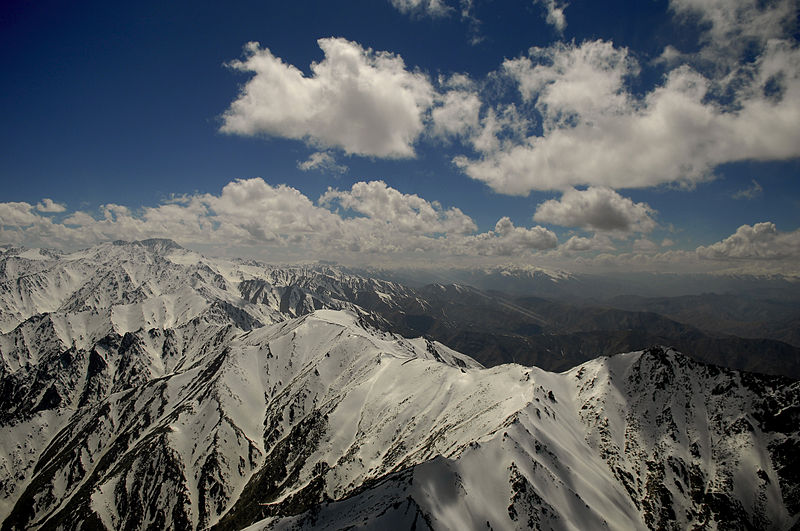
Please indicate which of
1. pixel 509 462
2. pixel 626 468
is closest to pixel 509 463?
pixel 509 462

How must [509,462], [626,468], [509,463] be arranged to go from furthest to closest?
[626,468] → [509,462] → [509,463]

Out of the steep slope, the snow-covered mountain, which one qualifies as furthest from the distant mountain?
the snow-covered mountain

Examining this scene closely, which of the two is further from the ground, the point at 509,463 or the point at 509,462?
the point at 509,462

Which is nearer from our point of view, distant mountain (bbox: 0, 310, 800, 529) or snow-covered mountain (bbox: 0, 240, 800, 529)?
snow-covered mountain (bbox: 0, 240, 800, 529)

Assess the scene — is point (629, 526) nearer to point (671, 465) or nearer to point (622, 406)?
point (671, 465)

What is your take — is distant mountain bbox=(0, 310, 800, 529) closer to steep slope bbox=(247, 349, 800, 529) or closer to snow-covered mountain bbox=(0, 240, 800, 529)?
steep slope bbox=(247, 349, 800, 529)

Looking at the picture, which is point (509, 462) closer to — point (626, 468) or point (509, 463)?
point (509, 463)

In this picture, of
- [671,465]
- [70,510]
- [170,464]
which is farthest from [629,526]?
[70,510]

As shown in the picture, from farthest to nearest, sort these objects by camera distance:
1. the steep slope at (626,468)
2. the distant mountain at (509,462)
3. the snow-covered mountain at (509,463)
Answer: the distant mountain at (509,462), the snow-covered mountain at (509,463), the steep slope at (626,468)

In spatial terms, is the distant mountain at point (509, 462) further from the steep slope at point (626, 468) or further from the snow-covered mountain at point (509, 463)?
the snow-covered mountain at point (509, 463)

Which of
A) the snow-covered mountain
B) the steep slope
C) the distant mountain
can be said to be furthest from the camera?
the distant mountain

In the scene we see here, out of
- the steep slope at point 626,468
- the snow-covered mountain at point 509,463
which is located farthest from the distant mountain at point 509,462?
the snow-covered mountain at point 509,463

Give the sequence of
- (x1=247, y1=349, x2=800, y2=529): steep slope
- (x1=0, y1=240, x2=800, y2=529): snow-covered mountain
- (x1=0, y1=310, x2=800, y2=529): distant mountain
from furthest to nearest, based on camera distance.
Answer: (x1=0, y1=310, x2=800, y2=529): distant mountain → (x1=0, y1=240, x2=800, y2=529): snow-covered mountain → (x1=247, y1=349, x2=800, y2=529): steep slope
